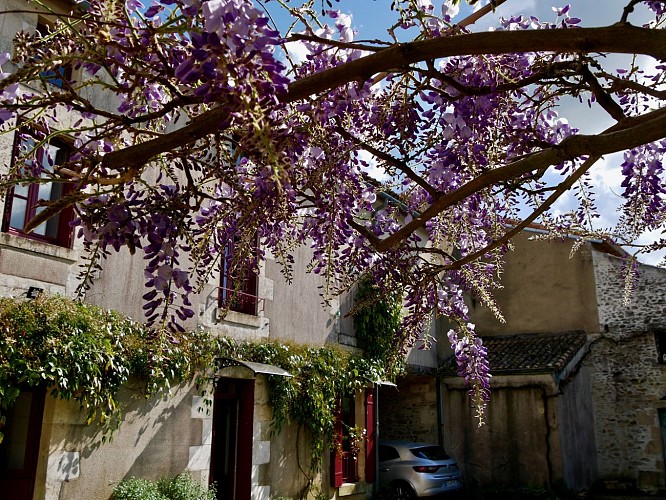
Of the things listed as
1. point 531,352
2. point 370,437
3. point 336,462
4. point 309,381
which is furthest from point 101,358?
point 531,352

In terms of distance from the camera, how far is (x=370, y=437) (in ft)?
36.2

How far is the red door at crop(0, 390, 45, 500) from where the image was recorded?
233 inches

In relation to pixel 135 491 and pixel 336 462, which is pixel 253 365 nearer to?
pixel 135 491

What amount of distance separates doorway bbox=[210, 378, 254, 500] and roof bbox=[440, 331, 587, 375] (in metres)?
5.92

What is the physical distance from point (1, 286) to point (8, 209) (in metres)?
0.75

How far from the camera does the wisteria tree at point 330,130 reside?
1.93 metres

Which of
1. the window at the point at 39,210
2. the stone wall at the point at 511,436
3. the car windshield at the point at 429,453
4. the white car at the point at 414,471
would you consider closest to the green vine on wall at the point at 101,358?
the window at the point at 39,210

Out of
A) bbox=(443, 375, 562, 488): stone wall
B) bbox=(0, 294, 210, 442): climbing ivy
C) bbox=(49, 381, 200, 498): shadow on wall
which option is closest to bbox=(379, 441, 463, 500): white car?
bbox=(443, 375, 562, 488): stone wall

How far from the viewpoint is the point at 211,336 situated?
25.9 feet

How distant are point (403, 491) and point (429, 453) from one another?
2.68 feet

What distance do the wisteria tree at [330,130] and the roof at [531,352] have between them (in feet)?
26.2

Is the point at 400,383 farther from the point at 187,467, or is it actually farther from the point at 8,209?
the point at 8,209

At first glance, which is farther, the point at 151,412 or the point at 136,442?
the point at 151,412

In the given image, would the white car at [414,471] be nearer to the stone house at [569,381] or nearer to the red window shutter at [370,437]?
the red window shutter at [370,437]
